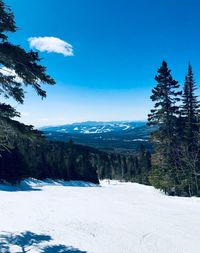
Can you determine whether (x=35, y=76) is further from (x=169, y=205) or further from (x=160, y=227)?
(x=169, y=205)

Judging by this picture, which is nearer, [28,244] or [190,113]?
[28,244]

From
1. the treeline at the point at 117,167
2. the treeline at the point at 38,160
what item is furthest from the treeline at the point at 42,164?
the treeline at the point at 117,167

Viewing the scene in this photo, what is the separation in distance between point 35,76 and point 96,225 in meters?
8.82

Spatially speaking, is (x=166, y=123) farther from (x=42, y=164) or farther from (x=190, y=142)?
(x=42, y=164)

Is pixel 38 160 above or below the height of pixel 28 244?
below

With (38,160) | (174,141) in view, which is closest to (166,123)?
(174,141)

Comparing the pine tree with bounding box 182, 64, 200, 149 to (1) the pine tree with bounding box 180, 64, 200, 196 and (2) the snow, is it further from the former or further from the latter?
(2) the snow

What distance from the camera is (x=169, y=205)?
24156mm

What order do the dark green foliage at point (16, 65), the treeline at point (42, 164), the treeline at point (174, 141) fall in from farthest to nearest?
the treeline at point (42, 164) → the treeline at point (174, 141) → the dark green foliage at point (16, 65)

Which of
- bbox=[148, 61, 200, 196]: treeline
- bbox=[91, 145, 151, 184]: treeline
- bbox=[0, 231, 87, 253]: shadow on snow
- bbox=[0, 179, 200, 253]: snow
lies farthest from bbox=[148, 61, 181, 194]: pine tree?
bbox=[91, 145, 151, 184]: treeline

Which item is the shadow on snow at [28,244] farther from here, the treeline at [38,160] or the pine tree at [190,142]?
the pine tree at [190,142]

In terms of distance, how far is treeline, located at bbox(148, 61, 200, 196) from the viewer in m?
32.6

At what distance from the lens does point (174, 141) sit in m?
32.8

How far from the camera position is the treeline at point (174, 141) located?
32625 mm
